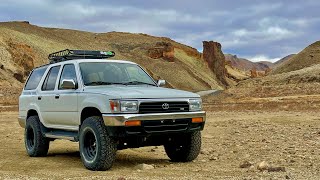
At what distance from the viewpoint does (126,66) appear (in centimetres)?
985

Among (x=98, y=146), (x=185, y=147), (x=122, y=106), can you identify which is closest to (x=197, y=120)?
(x=185, y=147)

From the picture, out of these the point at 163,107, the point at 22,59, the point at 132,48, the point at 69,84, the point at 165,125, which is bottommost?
the point at 165,125

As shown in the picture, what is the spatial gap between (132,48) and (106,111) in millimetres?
124774

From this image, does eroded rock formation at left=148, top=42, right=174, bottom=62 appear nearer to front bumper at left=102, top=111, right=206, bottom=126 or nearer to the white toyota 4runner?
the white toyota 4runner

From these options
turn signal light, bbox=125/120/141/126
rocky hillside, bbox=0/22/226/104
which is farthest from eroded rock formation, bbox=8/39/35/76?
turn signal light, bbox=125/120/141/126

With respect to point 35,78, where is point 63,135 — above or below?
below

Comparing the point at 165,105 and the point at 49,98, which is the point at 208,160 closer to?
the point at 165,105

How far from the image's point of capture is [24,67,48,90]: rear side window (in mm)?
10958

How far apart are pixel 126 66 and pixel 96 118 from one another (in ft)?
5.99

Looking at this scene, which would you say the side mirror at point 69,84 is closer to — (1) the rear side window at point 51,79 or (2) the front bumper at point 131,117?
(2) the front bumper at point 131,117

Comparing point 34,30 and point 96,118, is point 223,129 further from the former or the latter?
point 34,30

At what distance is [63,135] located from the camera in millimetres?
9594

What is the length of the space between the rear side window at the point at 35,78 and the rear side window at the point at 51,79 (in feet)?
1.24

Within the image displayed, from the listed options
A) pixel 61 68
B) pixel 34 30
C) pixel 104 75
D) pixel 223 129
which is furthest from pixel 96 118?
pixel 34 30
